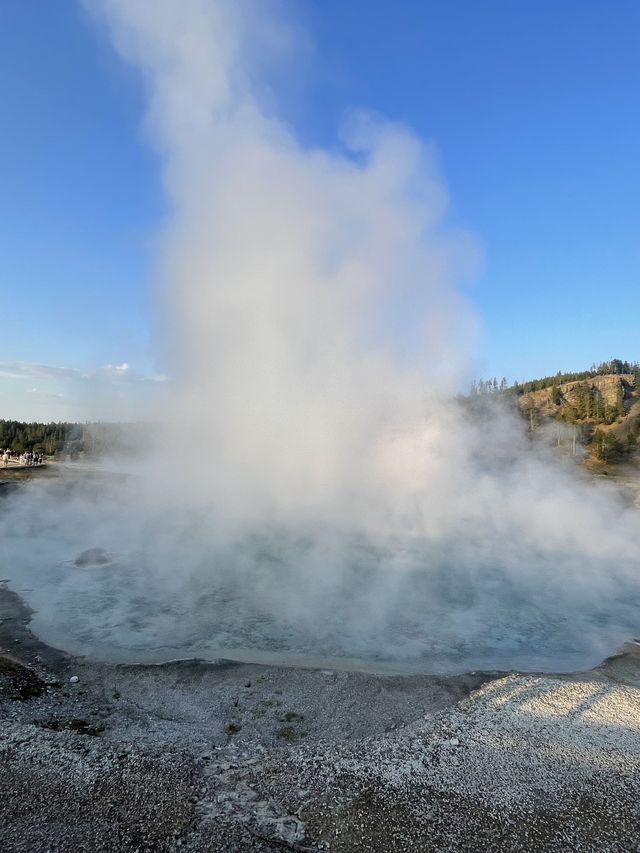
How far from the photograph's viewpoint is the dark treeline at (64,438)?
204ft

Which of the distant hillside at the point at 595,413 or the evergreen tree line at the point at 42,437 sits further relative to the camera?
the evergreen tree line at the point at 42,437

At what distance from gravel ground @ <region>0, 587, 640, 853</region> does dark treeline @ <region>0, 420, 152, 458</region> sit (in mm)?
48583

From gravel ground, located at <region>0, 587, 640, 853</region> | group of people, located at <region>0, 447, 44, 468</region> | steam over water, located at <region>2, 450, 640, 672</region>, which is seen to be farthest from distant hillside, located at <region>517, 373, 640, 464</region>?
group of people, located at <region>0, 447, 44, 468</region>

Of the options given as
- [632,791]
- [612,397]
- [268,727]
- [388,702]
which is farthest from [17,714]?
[612,397]

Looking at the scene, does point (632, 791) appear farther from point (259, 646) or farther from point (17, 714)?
point (17, 714)

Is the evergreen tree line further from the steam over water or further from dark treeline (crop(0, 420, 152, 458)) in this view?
the steam over water

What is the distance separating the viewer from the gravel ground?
440 cm

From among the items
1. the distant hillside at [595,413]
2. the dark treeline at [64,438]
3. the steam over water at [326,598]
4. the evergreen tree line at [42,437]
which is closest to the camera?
the steam over water at [326,598]

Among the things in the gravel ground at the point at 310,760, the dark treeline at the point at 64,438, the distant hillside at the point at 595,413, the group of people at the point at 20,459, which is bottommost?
Answer: the gravel ground at the point at 310,760

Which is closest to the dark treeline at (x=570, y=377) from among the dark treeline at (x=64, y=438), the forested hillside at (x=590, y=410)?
the forested hillside at (x=590, y=410)

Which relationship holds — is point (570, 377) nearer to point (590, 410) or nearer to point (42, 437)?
point (590, 410)

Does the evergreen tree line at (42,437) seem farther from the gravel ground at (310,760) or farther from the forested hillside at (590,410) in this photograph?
the gravel ground at (310,760)

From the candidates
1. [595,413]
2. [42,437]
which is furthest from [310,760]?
[42,437]

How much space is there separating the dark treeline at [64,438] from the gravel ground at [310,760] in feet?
A: 159
